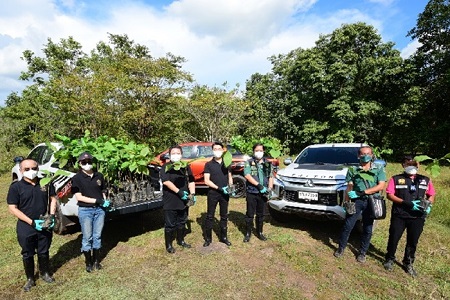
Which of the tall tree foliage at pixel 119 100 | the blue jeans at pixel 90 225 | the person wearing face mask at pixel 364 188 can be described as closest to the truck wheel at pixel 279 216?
the person wearing face mask at pixel 364 188

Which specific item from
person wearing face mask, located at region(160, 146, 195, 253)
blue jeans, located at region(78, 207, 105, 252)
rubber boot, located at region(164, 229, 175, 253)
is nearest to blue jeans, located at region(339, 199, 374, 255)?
person wearing face mask, located at region(160, 146, 195, 253)

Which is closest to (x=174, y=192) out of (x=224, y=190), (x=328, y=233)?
(x=224, y=190)

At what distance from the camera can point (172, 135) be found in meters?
17.9

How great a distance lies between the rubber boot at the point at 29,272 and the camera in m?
3.72

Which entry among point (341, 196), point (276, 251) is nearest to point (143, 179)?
point (276, 251)

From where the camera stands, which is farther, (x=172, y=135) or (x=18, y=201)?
(x=172, y=135)

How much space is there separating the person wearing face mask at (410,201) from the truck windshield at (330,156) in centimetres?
190

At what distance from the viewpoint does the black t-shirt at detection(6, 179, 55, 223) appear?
3535 millimetres

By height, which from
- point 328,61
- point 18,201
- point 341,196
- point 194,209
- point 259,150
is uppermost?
point 328,61

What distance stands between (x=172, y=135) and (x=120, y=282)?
14425 mm

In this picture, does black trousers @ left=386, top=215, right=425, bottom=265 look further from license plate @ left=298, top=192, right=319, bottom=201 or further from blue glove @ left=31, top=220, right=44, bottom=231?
blue glove @ left=31, top=220, right=44, bottom=231

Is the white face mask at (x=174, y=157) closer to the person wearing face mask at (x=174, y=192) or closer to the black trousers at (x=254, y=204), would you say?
the person wearing face mask at (x=174, y=192)

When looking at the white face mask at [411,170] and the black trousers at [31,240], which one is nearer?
the black trousers at [31,240]

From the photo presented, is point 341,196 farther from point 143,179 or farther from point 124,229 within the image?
point 124,229
